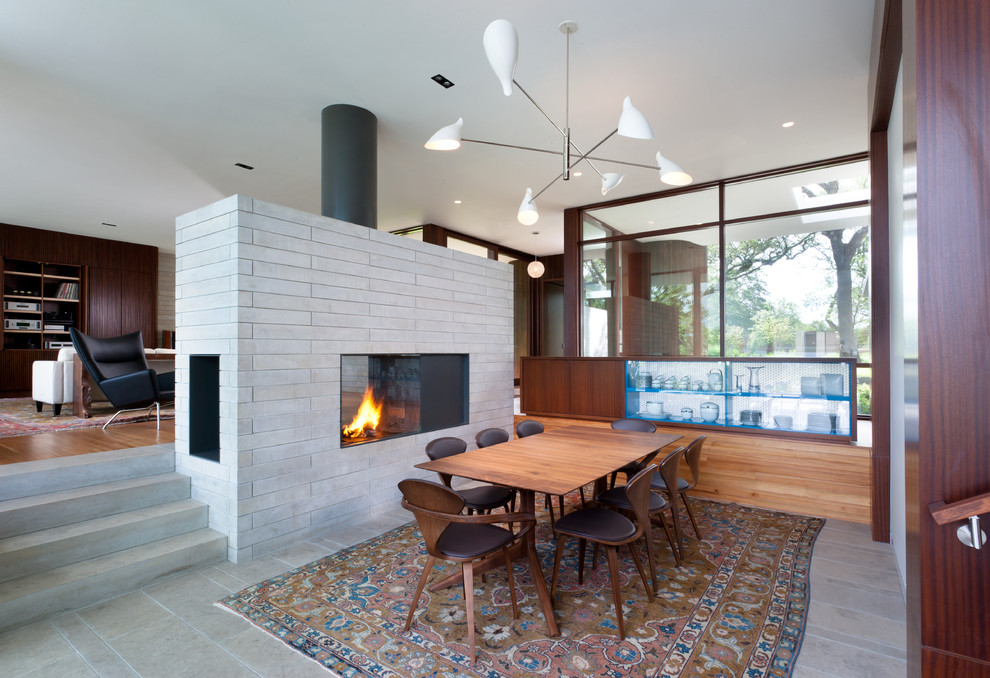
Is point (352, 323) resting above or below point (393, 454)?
above

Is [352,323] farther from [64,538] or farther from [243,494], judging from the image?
[64,538]

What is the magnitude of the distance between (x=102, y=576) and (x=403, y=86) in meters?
3.60

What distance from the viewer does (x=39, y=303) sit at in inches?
318

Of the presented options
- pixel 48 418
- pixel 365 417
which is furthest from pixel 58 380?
pixel 365 417

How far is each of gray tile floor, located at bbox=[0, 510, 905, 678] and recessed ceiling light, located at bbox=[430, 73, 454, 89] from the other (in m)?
3.43

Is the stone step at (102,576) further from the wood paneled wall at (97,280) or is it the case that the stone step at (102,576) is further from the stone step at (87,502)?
the wood paneled wall at (97,280)

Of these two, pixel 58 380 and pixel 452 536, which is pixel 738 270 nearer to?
pixel 452 536

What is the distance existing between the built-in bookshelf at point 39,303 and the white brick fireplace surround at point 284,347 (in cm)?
712

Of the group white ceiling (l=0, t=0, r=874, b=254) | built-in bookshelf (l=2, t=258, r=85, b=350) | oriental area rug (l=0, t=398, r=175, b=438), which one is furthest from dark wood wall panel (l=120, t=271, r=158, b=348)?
white ceiling (l=0, t=0, r=874, b=254)

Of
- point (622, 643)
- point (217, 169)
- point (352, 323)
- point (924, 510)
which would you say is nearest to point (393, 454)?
point (352, 323)

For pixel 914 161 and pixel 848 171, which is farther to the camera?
pixel 848 171

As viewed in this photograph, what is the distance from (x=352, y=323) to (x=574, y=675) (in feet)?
8.47

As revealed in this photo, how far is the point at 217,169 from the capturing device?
5.39 m

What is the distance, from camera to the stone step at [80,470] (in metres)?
2.72
